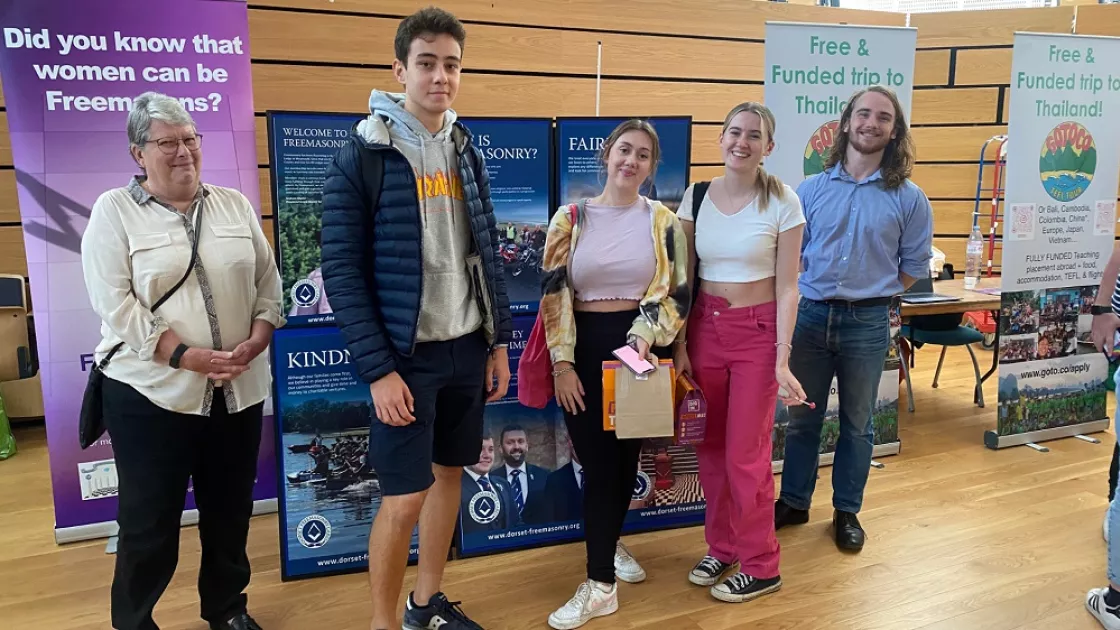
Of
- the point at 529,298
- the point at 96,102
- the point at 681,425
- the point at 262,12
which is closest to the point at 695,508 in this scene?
the point at 681,425

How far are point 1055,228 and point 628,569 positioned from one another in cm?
313

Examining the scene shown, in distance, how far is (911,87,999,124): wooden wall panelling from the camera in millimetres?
6391

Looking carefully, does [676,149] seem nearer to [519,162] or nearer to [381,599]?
[519,162]

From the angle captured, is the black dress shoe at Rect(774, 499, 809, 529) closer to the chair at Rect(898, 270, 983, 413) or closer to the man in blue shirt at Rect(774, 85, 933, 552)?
the man in blue shirt at Rect(774, 85, 933, 552)

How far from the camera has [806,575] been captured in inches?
110

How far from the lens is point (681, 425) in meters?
2.47

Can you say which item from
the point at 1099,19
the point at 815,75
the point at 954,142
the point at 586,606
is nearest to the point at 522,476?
the point at 586,606

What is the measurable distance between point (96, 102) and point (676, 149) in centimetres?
227

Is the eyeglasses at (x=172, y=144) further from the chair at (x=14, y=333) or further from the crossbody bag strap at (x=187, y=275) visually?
the chair at (x=14, y=333)

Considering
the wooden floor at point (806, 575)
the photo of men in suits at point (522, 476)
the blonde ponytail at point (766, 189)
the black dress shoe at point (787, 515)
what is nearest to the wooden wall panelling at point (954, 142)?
the wooden floor at point (806, 575)

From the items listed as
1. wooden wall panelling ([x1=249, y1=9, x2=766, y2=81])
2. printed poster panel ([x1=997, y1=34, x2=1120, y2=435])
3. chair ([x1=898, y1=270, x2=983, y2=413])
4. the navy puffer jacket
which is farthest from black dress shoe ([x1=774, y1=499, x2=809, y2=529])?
wooden wall panelling ([x1=249, y1=9, x2=766, y2=81])

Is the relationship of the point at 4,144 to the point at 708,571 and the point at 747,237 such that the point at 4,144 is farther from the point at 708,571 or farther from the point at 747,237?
the point at 708,571

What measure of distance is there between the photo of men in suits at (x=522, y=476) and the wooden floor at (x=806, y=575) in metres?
0.17

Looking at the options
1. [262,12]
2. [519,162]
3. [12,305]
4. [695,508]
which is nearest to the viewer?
[519,162]
